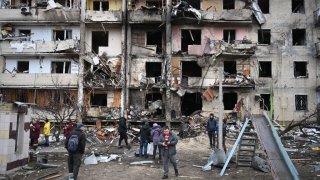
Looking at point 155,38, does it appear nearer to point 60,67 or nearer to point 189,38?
point 189,38

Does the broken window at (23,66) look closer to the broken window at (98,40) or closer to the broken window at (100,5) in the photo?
the broken window at (98,40)

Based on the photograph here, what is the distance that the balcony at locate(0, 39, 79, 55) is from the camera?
32250 millimetres

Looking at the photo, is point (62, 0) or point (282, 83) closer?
point (282, 83)

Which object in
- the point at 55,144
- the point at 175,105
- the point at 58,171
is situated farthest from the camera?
the point at 175,105

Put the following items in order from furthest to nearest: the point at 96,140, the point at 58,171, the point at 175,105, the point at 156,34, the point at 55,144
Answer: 1. the point at 156,34
2. the point at 175,105
3. the point at 96,140
4. the point at 55,144
5. the point at 58,171

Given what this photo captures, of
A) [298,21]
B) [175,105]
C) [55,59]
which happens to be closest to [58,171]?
[175,105]

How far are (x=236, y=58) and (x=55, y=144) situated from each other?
700 inches

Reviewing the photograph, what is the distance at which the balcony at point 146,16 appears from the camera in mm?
32031

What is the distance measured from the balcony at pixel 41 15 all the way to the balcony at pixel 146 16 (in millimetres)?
5110

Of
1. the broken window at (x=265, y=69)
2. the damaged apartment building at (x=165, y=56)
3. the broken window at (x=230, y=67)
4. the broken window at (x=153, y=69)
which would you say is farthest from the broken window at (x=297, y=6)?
the broken window at (x=153, y=69)

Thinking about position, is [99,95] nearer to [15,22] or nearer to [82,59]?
[82,59]

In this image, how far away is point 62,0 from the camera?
35.3 metres

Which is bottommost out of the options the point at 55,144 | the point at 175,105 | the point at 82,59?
the point at 55,144

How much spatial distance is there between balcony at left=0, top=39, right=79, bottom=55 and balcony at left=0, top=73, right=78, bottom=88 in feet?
7.31
